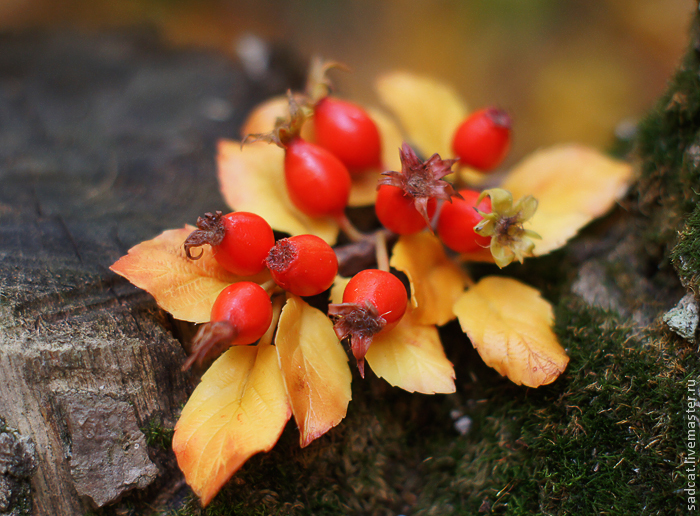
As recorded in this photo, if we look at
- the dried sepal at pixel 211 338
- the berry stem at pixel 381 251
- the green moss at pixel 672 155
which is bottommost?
the dried sepal at pixel 211 338

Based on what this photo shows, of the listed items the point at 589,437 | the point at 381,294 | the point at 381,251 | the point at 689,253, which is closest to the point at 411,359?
the point at 381,294

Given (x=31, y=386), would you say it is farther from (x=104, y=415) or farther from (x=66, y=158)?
(x=66, y=158)

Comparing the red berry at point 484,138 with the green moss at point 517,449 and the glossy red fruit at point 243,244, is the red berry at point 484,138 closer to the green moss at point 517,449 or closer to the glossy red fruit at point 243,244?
the green moss at point 517,449

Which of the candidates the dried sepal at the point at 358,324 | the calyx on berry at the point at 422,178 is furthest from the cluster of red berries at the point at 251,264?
the calyx on berry at the point at 422,178

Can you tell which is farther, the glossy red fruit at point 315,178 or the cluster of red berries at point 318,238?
the glossy red fruit at point 315,178

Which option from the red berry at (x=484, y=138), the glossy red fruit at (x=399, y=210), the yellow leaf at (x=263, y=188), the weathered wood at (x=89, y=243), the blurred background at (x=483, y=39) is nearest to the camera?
the weathered wood at (x=89, y=243)

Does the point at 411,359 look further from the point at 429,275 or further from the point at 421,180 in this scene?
the point at 421,180

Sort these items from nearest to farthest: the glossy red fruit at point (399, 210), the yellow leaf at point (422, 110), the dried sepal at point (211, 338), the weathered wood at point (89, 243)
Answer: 1. the dried sepal at point (211, 338)
2. the weathered wood at point (89, 243)
3. the glossy red fruit at point (399, 210)
4. the yellow leaf at point (422, 110)
